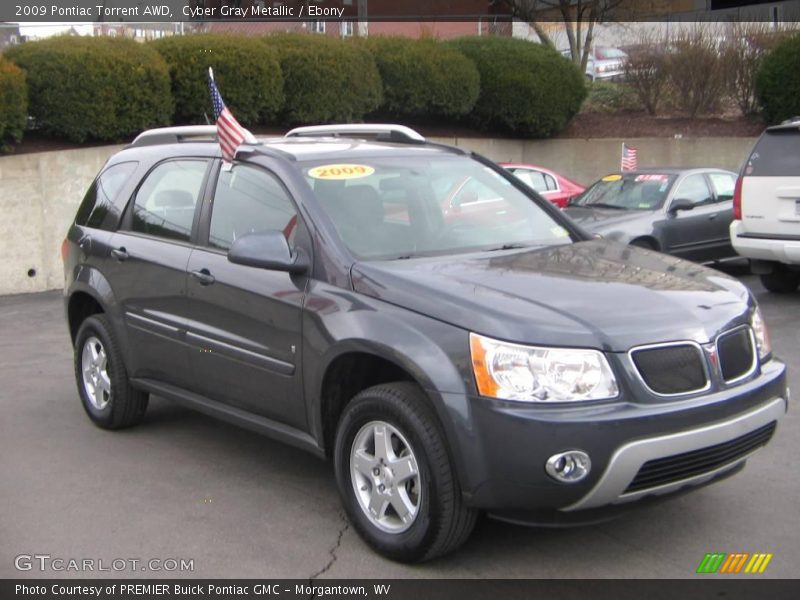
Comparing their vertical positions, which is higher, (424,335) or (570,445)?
(424,335)

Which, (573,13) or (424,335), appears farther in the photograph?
(573,13)

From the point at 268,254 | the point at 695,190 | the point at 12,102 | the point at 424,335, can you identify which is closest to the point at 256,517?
the point at 268,254

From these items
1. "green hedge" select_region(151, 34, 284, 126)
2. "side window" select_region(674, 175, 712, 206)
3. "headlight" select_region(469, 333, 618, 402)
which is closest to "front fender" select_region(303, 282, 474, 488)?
"headlight" select_region(469, 333, 618, 402)

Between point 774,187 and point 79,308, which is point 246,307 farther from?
point 774,187

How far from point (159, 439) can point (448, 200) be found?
2.46 metres

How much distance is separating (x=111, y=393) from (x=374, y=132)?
2.35 m

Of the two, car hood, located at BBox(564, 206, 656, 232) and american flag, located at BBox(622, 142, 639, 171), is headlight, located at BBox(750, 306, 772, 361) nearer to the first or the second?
car hood, located at BBox(564, 206, 656, 232)

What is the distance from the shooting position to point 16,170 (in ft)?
44.9

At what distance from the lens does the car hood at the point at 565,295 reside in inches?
162

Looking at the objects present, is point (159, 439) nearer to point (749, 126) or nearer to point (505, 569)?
point (505, 569)

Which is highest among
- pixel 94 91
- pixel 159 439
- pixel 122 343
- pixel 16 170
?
pixel 94 91

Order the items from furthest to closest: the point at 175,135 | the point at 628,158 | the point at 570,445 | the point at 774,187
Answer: the point at 628,158
the point at 774,187
the point at 175,135
the point at 570,445

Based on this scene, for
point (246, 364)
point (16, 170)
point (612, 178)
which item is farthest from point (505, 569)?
point (16, 170)

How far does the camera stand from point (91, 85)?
1420 cm
